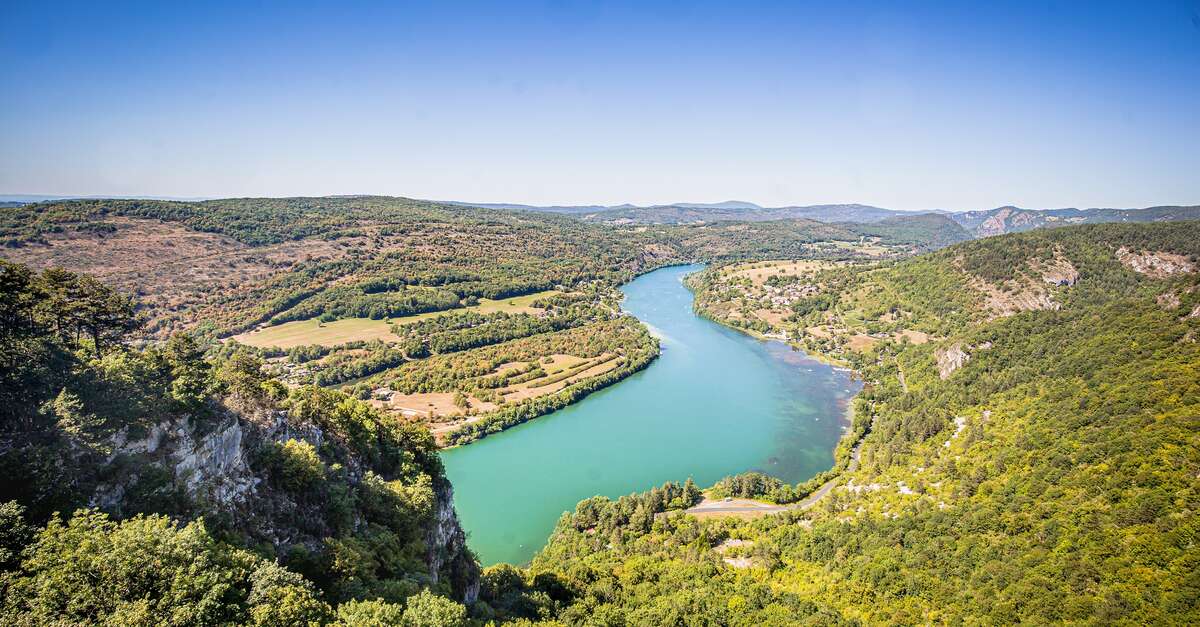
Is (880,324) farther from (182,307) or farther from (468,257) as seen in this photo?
(182,307)

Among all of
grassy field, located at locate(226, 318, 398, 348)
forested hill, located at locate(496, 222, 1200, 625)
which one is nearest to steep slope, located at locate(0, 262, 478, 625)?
forested hill, located at locate(496, 222, 1200, 625)

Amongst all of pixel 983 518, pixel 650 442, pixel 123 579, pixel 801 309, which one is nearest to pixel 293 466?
pixel 123 579

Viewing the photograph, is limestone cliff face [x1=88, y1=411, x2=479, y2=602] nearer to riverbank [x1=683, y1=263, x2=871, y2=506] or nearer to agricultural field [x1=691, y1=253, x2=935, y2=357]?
riverbank [x1=683, y1=263, x2=871, y2=506]

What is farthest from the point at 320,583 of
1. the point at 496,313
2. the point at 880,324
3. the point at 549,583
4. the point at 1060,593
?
the point at 880,324

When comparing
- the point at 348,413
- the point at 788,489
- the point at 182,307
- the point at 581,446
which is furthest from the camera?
the point at 182,307

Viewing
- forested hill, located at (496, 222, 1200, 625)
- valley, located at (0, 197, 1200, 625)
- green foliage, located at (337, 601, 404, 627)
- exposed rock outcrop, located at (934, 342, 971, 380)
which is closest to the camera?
green foliage, located at (337, 601, 404, 627)

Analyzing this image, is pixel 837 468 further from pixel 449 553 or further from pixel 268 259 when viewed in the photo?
pixel 268 259

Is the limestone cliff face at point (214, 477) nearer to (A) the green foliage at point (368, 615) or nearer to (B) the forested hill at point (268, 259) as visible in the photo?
(A) the green foliage at point (368, 615)
